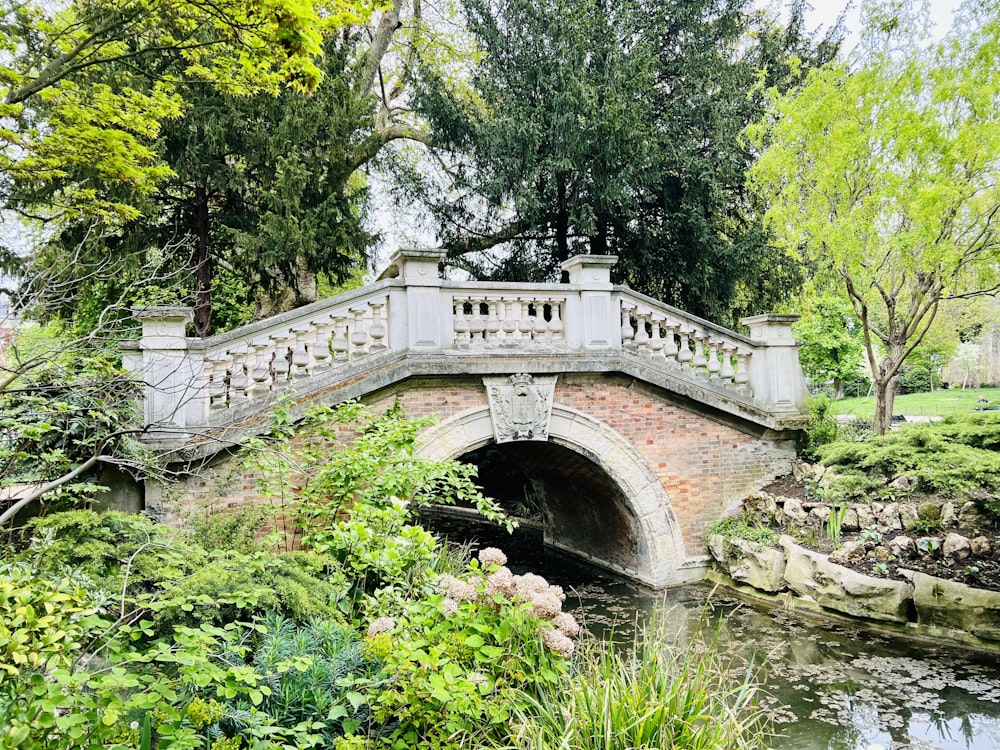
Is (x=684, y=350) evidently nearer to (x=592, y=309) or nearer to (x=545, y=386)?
(x=592, y=309)

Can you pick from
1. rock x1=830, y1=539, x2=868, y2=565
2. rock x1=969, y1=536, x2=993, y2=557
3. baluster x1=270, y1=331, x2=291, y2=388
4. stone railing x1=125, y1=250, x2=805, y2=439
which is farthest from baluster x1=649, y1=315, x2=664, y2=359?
baluster x1=270, y1=331, x2=291, y2=388

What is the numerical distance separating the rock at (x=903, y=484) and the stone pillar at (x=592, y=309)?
11.4ft

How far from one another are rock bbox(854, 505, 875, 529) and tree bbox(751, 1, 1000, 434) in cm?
215

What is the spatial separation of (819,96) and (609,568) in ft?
22.9

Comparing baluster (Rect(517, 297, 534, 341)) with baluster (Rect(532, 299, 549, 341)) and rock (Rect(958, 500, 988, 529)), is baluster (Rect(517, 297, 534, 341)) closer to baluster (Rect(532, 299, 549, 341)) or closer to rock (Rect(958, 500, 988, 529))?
baluster (Rect(532, 299, 549, 341))

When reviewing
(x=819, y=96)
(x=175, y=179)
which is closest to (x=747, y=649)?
(x=819, y=96)

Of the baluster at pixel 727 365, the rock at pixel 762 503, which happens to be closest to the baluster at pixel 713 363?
the baluster at pixel 727 365

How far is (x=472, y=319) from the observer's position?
24.5 feet

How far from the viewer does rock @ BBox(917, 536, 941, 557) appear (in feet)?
21.2

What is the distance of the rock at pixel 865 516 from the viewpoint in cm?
723

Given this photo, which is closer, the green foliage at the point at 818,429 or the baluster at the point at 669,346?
the baluster at the point at 669,346

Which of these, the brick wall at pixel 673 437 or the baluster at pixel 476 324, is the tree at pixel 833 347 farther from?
the baluster at pixel 476 324

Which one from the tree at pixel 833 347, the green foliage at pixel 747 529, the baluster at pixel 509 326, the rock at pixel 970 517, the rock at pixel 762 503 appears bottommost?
the green foliage at pixel 747 529

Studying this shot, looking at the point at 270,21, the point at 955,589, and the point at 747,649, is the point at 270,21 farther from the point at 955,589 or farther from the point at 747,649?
the point at 955,589
